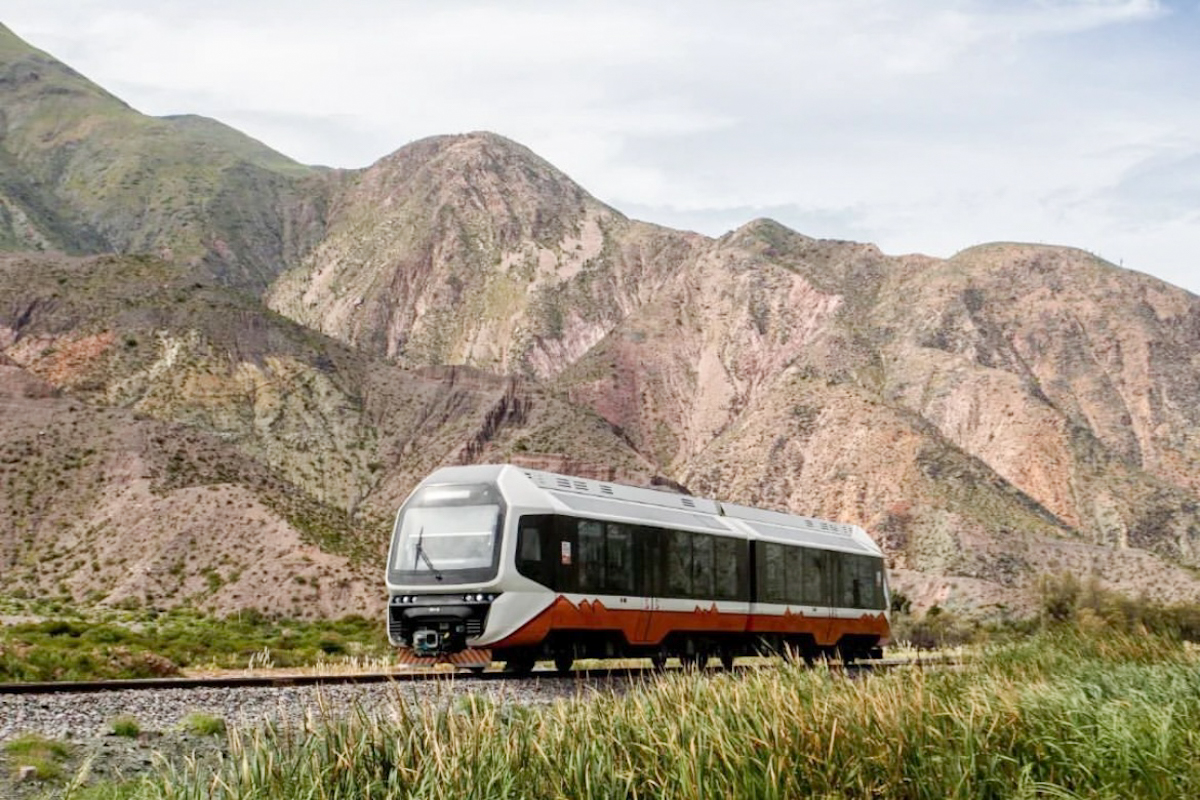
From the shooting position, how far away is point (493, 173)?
175m

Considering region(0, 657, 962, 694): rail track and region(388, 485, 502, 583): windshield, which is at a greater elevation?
region(388, 485, 502, 583): windshield

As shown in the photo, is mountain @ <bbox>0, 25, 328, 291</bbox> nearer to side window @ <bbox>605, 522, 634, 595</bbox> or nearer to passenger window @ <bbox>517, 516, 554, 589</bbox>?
side window @ <bbox>605, 522, 634, 595</bbox>

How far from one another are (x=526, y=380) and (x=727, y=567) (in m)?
90.9

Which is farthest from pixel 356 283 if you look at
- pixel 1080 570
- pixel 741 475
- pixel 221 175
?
pixel 1080 570

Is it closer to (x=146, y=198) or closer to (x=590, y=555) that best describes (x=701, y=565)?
(x=590, y=555)

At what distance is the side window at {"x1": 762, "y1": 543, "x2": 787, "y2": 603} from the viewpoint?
97.2 feet

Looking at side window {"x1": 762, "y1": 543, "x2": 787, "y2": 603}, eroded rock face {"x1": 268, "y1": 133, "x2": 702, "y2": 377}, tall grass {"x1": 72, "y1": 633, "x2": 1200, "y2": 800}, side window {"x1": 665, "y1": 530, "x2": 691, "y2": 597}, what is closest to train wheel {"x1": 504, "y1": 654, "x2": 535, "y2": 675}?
side window {"x1": 665, "y1": 530, "x2": 691, "y2": 597}

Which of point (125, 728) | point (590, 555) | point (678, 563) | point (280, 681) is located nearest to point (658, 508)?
point (678, 563)

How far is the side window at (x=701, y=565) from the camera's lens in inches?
1062

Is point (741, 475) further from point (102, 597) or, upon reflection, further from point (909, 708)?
point (909, 708)

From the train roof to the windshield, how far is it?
42 centimetres

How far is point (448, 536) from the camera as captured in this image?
76.3 ft

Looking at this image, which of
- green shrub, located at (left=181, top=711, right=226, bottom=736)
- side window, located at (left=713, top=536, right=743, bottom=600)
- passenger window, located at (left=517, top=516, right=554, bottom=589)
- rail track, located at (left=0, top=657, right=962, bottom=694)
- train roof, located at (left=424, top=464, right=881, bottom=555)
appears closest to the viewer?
green shrub, located at (left=181, top=711, right=226, bottom=736)

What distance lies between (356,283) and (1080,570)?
10064 cm
